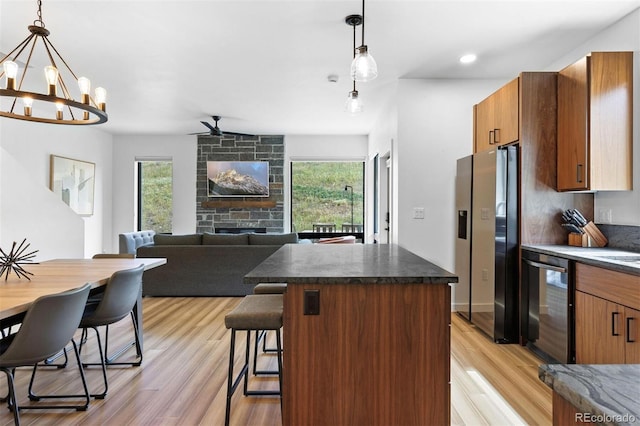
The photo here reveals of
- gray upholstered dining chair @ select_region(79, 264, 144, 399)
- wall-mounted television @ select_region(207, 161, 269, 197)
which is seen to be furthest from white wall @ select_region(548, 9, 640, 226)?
wall-mounted television @ select_region(207, 161, 269, 197)

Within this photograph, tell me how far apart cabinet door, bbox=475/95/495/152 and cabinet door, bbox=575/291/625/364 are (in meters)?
1.74

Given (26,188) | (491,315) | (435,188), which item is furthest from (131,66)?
(491,315)

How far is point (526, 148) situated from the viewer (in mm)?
3008

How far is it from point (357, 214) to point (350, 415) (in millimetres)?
6196

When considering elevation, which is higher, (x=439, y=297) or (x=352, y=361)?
(x=439, y=297)

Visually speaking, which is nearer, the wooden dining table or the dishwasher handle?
the wooden dining table

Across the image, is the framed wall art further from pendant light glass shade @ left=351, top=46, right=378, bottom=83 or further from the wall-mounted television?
pendant light glass shade @ left=351, top=46, right=378, bottom=83

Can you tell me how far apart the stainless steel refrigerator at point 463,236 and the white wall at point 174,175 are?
5444 millimetres

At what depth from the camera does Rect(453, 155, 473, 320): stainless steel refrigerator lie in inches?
143

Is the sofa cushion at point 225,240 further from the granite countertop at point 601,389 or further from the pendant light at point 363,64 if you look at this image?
the granite countertop at point 601,389

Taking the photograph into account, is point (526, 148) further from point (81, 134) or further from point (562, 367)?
point (81, 134)

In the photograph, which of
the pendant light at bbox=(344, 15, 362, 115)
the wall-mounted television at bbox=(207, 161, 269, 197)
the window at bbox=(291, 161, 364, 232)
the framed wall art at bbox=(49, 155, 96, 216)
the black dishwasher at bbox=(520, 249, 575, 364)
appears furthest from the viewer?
the window at bbox=(291, 161, 364, 232)

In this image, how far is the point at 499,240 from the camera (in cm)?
311

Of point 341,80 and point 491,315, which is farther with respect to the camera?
point 341,80
